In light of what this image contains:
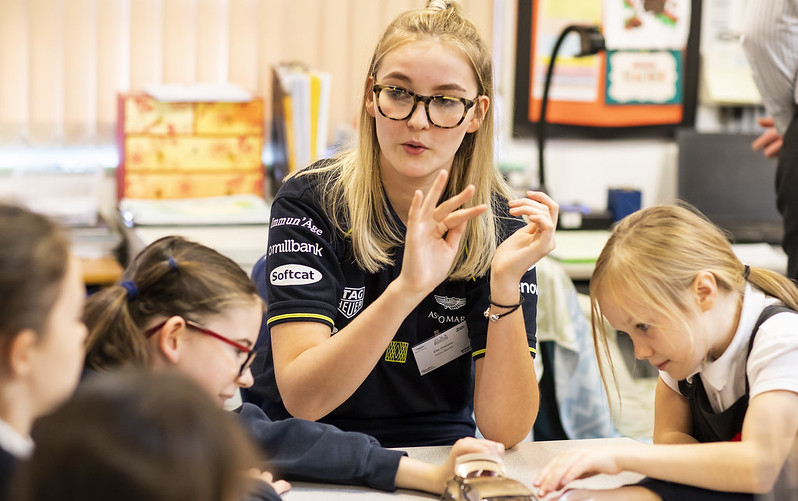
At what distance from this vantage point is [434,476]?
1092 millimetres

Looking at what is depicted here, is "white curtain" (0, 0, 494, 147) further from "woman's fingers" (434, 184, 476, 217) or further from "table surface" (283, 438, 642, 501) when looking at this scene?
"table surface" (283, 438, 642, 501)

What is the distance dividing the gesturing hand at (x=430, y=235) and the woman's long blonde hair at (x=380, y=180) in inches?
7.7

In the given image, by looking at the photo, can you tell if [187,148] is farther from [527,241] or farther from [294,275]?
[527,241]

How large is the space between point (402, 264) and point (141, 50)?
74.6 inches

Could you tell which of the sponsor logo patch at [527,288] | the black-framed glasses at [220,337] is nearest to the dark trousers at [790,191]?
the sponsor logo patch at [527,288]

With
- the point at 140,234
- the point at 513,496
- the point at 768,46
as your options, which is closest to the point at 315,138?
the point at 140,234

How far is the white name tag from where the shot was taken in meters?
1.45

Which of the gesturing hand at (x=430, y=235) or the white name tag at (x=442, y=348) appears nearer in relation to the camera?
the gesturing hand at (x=430, y=235)

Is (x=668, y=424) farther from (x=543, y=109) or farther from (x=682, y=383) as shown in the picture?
(x=543, y=109)

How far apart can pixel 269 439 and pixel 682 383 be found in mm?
577

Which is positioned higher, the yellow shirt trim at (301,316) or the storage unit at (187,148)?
the storage unit at (187,148)

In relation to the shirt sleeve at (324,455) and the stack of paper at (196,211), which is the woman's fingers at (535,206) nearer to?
the shirt sleeve at (324,455)

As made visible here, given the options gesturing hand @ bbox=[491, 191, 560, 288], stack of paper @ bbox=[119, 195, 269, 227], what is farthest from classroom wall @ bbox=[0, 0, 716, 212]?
gesturing hand @ bbox=[491, 191, 560, 288]

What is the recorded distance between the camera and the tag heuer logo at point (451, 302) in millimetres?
1468
